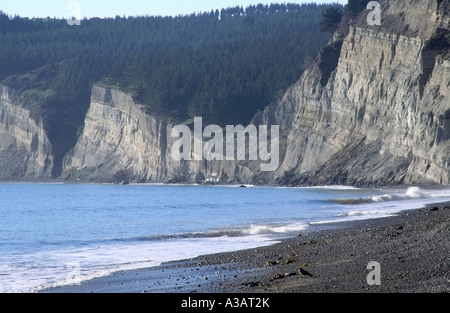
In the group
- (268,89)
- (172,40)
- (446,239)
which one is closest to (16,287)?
(446,239)

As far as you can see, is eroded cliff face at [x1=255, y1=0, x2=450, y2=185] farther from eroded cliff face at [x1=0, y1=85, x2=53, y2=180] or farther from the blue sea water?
eroded cliff face at [x1=0, y1=85, x2=53, y2=180]

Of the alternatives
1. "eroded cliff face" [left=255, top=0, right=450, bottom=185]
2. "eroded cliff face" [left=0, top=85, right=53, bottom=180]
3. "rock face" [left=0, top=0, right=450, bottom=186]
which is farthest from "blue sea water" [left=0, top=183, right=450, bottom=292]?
"eroded cliff face" [left=0, top=85, right=53, bottom=180]

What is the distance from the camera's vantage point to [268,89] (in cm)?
9825

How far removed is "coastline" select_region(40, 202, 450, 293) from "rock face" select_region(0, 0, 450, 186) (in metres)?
33.8

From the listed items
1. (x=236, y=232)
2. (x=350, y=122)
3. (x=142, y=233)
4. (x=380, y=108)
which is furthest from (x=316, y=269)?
(x=350, y=122)

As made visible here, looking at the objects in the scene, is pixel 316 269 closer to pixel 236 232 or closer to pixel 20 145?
pixel 236 232

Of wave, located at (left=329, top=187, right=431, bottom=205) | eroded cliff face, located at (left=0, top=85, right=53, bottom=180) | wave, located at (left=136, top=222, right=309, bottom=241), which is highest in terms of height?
wave, located at (left=136, top=222, right=309, bottom=241)

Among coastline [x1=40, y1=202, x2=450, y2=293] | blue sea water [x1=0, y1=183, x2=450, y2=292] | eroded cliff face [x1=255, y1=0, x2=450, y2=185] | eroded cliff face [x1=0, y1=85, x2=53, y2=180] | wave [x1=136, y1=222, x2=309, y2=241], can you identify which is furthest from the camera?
eroded cliff face [x1=0, y1=85, x2=53, y2=180]

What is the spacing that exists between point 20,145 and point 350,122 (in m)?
64.7

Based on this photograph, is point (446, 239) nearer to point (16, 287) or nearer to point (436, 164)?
point (16, 287)

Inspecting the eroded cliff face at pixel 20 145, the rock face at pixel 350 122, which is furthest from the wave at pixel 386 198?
the eroded cliff face at pixel 20 145

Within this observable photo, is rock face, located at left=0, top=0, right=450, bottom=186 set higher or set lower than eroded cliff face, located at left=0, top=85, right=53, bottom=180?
higher

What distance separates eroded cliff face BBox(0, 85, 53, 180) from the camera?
11356 cm
